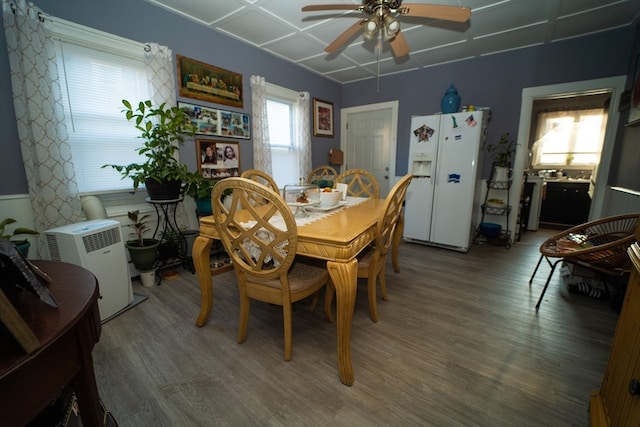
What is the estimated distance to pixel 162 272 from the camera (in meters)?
2.54

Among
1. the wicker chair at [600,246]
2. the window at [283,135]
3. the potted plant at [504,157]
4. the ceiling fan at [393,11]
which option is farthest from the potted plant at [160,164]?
the potted plant at [504,157]

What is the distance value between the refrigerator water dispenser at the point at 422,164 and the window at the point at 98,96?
316cm

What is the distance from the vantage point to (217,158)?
3.04 m

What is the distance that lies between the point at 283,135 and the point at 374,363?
3349mm

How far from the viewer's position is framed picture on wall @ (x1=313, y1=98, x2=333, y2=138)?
4.30 m

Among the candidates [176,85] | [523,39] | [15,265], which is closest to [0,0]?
[176,85]

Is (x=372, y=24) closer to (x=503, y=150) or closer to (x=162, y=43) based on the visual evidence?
(x=162, y=43)

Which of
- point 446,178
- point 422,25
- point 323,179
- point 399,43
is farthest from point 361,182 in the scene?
point 422,25

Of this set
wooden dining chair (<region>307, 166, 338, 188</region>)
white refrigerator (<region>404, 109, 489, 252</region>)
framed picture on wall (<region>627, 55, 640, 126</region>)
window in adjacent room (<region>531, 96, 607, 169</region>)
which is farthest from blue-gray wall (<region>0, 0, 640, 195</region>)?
window in adjacent room (<region>531, 96, 607, 169</region>)

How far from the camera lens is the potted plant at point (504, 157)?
3426 mm

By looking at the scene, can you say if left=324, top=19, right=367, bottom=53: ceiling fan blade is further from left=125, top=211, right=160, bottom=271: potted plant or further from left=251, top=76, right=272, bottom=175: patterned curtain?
left=125, top=211, right=160, bottom=271: potted plant

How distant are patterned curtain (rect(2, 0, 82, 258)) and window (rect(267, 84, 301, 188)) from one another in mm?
2160

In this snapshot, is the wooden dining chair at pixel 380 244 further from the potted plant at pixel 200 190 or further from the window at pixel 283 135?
the window at pixel 283 135

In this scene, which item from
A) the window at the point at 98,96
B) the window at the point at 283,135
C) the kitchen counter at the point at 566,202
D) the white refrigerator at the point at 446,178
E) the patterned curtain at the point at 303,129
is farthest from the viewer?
the kitchen counter at the point at 566,202
